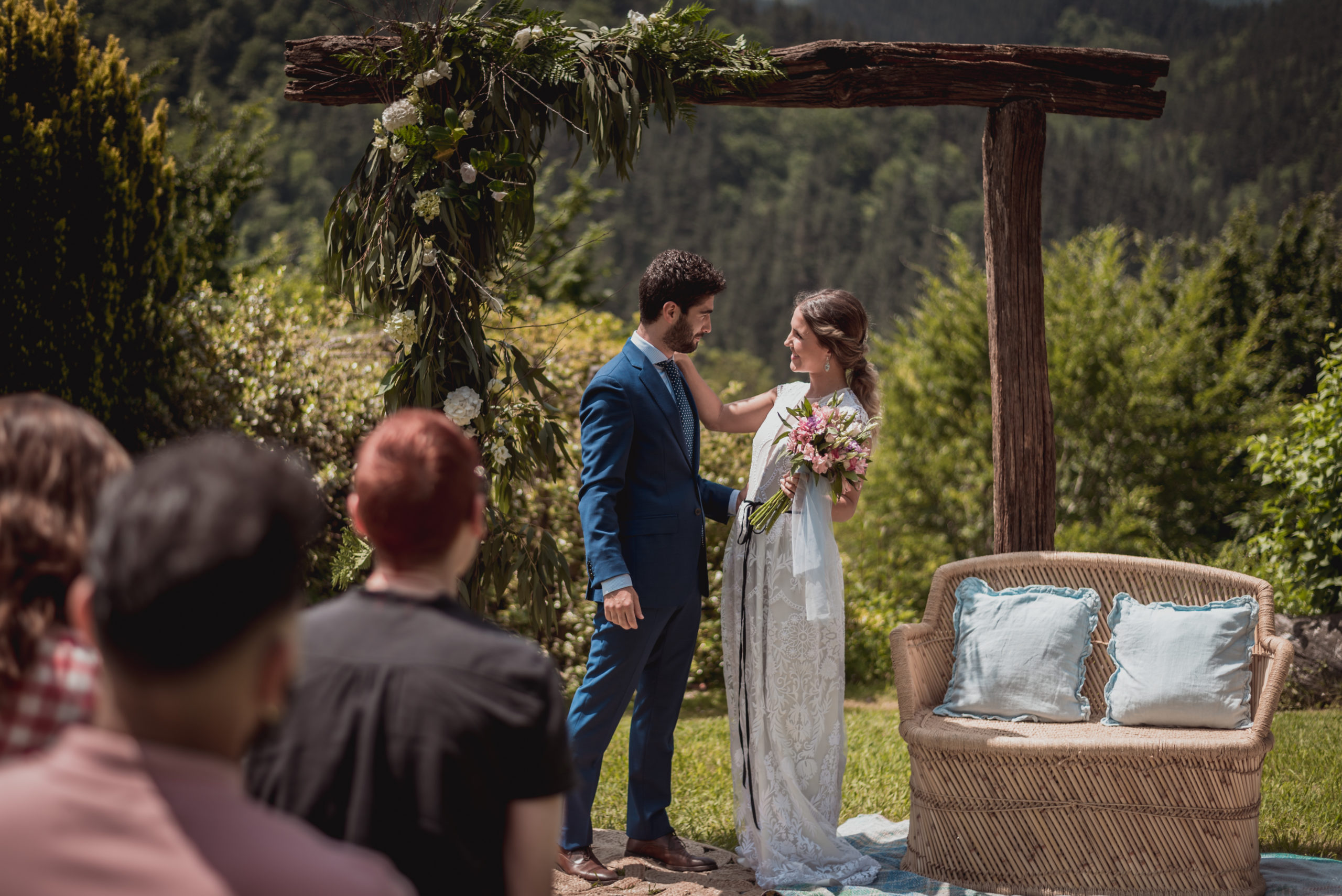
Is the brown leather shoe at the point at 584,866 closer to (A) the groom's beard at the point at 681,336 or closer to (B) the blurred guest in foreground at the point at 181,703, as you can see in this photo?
(A) the groom's beard at the point at 681,336

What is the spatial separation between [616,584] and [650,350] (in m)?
0.80

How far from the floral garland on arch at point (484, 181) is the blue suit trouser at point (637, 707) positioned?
0.44 m

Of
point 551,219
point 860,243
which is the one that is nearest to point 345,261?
point 551,219

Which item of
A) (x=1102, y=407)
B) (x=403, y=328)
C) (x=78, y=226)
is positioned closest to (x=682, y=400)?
(x=403, y=328)

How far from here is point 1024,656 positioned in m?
3.77

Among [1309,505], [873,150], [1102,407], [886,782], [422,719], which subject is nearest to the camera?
[422,719]

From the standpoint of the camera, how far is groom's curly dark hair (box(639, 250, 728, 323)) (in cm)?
357

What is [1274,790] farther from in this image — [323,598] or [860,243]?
[860,243]

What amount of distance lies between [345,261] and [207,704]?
312 cm

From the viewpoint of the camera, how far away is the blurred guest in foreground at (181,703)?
0.92 meters

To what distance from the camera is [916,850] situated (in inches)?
146

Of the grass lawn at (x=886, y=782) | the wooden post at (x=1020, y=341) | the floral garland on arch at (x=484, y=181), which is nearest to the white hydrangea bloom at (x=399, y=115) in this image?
the floral garland on arch at (x=484, y=181)

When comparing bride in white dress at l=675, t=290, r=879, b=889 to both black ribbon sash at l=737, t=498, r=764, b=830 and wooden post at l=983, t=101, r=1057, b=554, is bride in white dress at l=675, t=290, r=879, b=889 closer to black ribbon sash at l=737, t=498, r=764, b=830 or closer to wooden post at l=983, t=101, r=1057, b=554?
black ribbon sash at l=737, t=498, r=764, b=830

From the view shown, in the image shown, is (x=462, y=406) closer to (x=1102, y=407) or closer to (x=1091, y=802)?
(x=1091, y=802)
